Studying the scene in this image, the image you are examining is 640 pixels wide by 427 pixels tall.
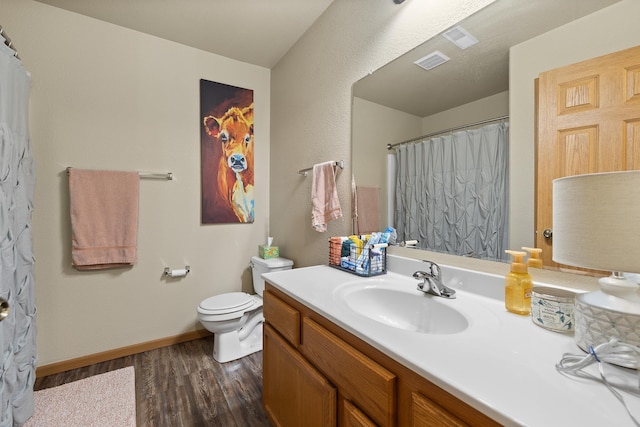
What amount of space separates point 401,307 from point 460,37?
1.15m

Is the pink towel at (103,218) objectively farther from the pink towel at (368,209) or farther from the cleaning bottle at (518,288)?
the cleaning bottle at (518,288)

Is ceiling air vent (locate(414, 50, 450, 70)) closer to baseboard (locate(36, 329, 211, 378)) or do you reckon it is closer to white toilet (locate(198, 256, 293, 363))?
white toilet (locate(198, 256, 293, 363))

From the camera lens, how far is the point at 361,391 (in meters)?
0.74

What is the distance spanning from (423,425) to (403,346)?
0.15 m

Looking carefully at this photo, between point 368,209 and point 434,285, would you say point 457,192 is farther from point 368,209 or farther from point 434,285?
point 368,209

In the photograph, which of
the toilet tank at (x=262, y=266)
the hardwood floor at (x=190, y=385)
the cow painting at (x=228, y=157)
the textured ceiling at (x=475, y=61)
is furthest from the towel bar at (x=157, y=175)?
the textured ceiling at (x=475, y=61)

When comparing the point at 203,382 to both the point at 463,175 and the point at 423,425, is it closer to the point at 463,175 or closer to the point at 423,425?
the point at 423,425

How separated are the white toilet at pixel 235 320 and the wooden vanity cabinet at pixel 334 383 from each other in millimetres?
661

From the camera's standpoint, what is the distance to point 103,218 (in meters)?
1.95

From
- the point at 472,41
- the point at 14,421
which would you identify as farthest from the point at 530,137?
the point at 14,421

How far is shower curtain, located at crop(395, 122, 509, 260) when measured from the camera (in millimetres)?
1014

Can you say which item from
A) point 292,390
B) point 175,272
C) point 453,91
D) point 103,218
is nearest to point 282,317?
point 292,390

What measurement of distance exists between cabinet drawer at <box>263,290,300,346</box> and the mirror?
2.28ft

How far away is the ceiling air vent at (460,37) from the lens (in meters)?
1.09
